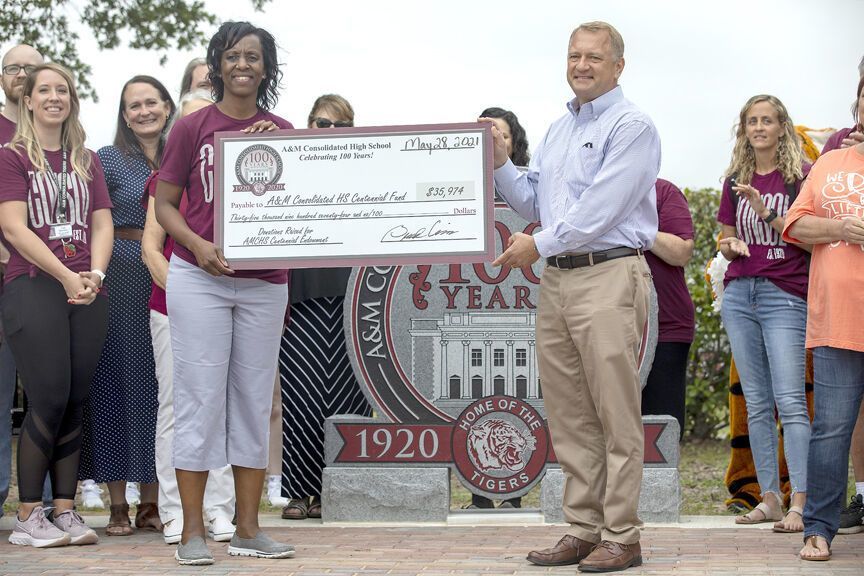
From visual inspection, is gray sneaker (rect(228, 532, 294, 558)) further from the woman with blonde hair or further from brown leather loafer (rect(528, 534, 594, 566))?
brown leather loafer (rect(528, 534, 594, 566))

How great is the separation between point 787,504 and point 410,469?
2.10m

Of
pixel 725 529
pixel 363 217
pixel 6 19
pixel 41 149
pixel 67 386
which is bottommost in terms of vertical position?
pixel 725 529

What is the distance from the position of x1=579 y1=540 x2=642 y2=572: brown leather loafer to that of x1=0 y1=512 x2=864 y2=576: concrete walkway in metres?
0.05

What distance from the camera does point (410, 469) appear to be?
643 centimetres

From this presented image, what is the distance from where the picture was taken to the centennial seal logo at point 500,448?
6.45 m

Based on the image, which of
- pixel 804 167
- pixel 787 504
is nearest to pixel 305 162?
pixel 804 167

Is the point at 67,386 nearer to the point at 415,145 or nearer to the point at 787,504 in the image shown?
the point at 415,145

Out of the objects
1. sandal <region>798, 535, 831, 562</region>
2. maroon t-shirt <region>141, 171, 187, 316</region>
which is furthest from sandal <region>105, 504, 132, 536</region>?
sandal <region>798, 535, 831, 562</region>

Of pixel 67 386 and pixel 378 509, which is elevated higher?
→ pixel 67 386

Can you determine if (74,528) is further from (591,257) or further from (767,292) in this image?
(767,292)

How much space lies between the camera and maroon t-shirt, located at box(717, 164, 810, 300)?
→ 618 cm

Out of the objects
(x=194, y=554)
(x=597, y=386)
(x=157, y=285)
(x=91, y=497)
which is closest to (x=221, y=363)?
(x=194, y=554)

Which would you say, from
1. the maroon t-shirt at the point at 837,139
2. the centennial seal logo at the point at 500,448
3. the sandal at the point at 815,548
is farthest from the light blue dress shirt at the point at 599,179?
the centennial seal logo at the point at 500,448

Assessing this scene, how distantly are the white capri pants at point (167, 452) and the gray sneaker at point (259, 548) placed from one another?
602mm
